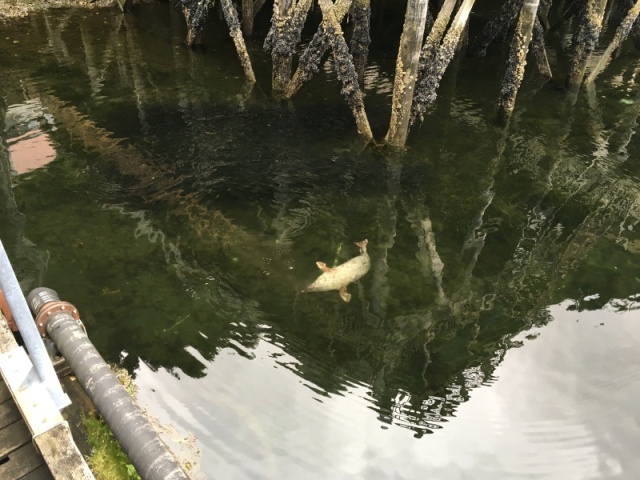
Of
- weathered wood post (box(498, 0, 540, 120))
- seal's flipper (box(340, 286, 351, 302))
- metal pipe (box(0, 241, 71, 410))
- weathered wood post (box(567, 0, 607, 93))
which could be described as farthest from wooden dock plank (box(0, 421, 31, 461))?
weathered wood post (box(567, 0, 607, 93))

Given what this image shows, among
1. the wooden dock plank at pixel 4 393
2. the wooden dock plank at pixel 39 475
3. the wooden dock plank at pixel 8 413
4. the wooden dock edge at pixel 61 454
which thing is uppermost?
the wooden dock edge at pixel 61 454

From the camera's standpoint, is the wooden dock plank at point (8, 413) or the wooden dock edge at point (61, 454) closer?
the wooden dock edge at point (61, 454)

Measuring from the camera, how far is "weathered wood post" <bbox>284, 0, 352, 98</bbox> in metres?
6.84

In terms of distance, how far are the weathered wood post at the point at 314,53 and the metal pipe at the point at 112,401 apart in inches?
200

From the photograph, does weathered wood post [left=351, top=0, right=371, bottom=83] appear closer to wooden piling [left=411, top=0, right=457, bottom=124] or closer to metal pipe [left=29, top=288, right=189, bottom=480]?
wooden piling [left=411, top=0, right=457, bottom=124]

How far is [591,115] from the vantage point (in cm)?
849

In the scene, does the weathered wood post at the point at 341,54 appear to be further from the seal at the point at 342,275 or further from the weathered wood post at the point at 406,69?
the seal at the point at 342,275

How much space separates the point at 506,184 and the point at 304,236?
279cm

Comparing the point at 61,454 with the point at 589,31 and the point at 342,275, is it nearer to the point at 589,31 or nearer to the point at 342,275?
the point at 342,275

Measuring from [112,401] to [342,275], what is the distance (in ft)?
8.86

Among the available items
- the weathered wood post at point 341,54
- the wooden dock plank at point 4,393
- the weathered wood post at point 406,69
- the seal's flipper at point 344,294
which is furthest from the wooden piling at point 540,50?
the wooden dock plank at point 4,393

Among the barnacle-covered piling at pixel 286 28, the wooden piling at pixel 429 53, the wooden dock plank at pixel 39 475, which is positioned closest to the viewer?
the wooden dock plank at pixel 39 475

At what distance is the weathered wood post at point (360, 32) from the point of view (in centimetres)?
726

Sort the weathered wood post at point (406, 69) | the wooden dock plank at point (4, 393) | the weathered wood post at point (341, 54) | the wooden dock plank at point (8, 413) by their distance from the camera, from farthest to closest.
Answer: the weathered wood post at point (341, 54) → the weathered wood post at point (406, 69) → the wooden dock plank at point (4, 393) → the wooden dock plank at point (8, 413)
